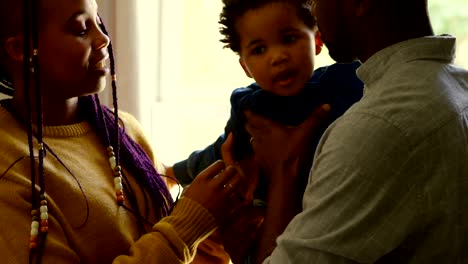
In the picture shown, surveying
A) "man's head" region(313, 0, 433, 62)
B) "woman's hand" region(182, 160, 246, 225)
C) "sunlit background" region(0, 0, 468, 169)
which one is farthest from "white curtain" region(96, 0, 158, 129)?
"man's head" region(313, 0, 433, 62)

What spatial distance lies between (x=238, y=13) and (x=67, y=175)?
2.02 ft

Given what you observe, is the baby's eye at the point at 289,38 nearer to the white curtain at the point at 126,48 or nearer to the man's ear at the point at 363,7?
the man's ear at the point at 363,7

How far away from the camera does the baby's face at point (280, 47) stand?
1.59 m

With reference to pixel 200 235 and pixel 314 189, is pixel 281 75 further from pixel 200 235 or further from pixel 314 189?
pixel 314 189

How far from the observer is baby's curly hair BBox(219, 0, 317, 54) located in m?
1.62

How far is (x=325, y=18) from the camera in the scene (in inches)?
48.3

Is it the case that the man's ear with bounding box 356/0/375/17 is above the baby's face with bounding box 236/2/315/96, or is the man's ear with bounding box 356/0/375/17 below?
above

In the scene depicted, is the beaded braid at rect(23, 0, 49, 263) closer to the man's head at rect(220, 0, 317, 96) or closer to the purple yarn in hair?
the purple yarn in hair

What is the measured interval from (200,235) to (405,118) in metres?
0.58

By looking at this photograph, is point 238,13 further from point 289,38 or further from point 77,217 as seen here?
point 77,217

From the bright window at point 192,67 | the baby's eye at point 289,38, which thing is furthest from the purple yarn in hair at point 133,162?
the bright window at point 192,67

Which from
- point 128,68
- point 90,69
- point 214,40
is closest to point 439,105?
point 90,69

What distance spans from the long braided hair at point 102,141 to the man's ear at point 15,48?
3 centimetres

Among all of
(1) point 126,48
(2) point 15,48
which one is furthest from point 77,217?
(1) point 126,48
